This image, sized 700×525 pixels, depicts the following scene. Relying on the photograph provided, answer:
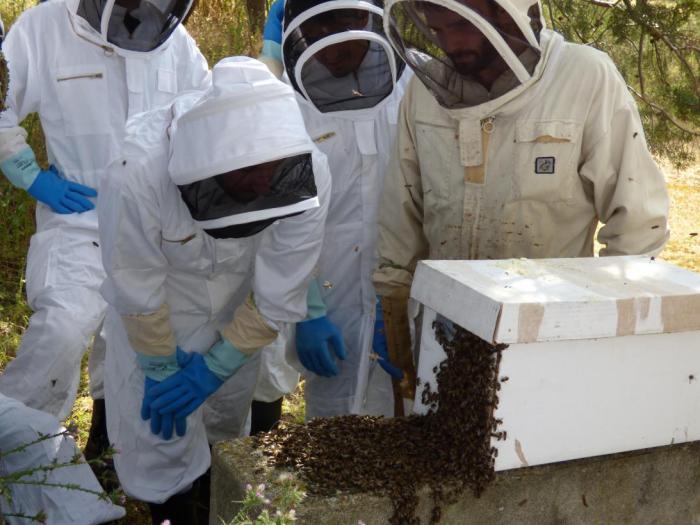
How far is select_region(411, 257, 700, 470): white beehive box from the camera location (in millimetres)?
1800

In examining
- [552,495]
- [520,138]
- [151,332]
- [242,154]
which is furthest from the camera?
[151,332]

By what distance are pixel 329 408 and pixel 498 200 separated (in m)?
1.31

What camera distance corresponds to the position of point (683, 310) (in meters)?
1.93

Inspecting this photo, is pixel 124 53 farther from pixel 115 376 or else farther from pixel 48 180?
pixel 115 376

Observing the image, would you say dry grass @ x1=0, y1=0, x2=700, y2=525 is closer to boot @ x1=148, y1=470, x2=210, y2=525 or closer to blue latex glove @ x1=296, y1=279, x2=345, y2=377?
boot @ x1=148, y1=470, x2=210, y2=525

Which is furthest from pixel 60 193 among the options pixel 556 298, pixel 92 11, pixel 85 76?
pixel 556 298

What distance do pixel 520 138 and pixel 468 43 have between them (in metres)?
0.31

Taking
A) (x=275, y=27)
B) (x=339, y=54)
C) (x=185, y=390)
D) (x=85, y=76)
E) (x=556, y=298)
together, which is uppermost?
(x=275, y=27)

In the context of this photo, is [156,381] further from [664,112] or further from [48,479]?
[664,112]

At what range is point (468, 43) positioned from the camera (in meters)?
2.40

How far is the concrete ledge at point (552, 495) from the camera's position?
181 cm

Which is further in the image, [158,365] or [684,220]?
[684,220]

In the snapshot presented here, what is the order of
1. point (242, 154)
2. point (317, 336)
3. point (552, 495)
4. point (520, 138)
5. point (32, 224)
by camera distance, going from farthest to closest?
point (32, 224), point (317, 336), point (520, 138), point (242, 154), point (552, 495)

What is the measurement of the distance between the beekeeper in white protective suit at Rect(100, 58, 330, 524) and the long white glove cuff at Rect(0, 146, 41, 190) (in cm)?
93
